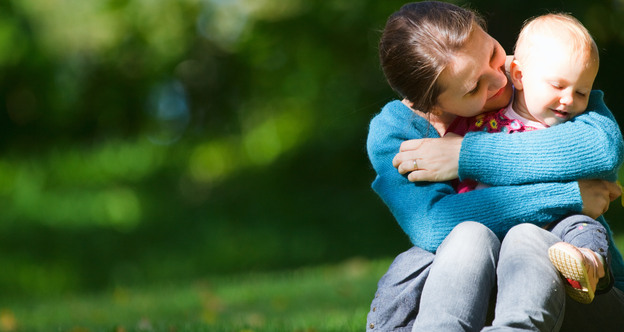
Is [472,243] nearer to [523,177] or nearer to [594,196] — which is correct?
[523,177]

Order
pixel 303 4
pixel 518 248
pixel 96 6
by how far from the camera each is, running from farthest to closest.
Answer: pixel 96 6 → pixel 303 4 → pixel 518 248

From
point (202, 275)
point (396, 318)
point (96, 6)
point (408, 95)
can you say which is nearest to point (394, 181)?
point (408, 95)

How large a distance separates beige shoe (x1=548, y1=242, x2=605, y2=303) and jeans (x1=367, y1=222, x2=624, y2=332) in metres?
0.03

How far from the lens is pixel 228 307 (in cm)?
507

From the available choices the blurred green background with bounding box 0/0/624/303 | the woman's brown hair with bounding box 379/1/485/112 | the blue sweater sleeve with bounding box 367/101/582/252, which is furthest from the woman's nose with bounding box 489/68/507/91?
the blurred green background with bounding box 0/0/624/303

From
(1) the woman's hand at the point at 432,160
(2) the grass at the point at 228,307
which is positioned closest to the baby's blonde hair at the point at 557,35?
(1) the woman's hand at the point at 432,160

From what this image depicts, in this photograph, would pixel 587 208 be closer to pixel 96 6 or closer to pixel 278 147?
pixel 278 147

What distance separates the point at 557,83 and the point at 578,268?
21.6 inches

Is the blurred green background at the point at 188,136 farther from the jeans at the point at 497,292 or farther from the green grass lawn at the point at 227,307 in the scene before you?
the jeans at the point at 497,292

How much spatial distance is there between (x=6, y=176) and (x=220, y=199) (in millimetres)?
3281

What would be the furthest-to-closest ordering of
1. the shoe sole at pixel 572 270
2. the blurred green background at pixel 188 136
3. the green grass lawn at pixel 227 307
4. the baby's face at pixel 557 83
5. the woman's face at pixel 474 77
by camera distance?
the blurred green background at pixel 188 136 < the green grass lawn at pixel 227 307 < the woman's face at pixel 474 77 < the baby's face at pixel 557 83 < the shoe sole at pixel 572 270

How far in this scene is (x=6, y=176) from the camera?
35.8 ft

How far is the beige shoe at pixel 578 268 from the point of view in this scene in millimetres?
1828

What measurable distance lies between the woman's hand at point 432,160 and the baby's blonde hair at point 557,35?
1.06ft
